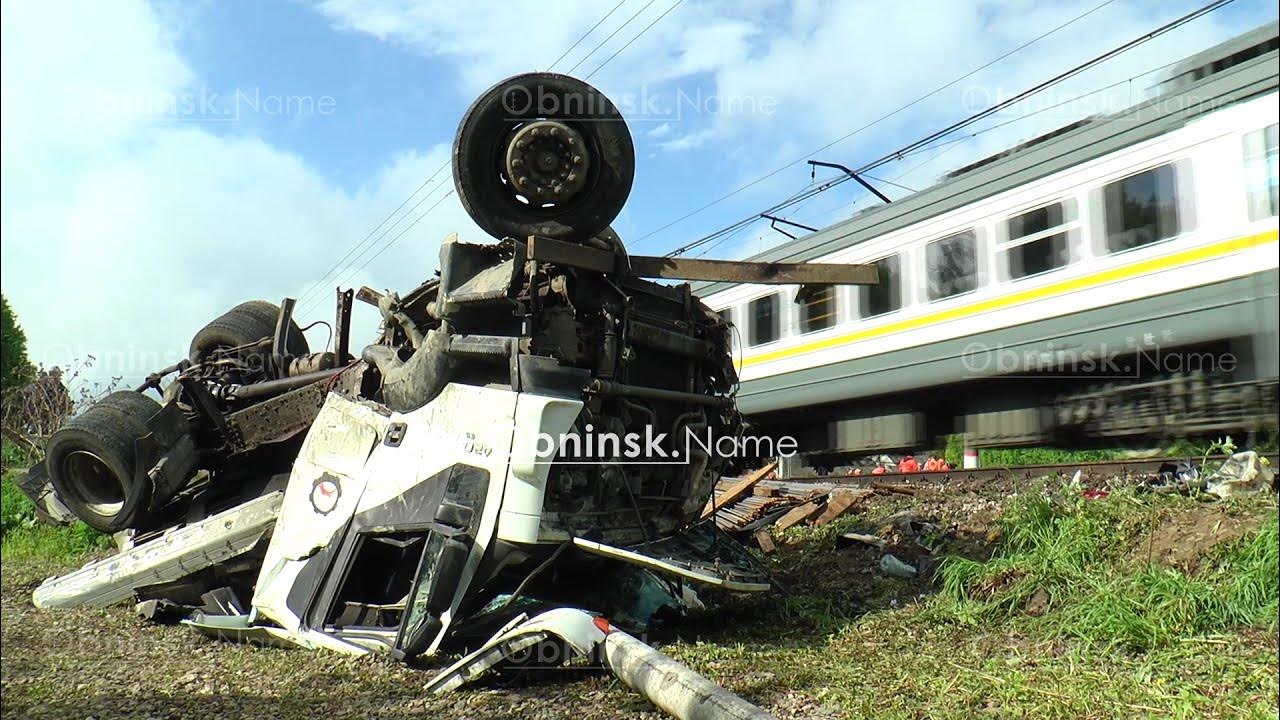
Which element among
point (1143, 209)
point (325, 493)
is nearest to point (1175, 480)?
point (1143, 209)

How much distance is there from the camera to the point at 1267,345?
967 millimetres

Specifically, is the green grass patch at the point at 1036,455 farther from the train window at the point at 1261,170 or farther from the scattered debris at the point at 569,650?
the scattered debris at the point at 569,650

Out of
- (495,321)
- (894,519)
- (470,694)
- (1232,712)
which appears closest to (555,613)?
(470,694)

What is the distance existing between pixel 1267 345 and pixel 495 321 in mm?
5820

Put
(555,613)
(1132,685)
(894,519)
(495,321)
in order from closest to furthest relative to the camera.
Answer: (1132,685), (555,613), (495,321), (894,519)

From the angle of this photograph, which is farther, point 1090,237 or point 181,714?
point 181,714

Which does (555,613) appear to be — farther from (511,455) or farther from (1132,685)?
(1132,685)

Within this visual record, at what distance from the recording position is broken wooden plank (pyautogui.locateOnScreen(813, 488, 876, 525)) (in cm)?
988

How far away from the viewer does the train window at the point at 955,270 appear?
2.89 meters

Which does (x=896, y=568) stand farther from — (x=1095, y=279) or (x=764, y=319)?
(x=1095, y=279)

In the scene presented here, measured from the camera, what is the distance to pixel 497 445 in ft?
19.9

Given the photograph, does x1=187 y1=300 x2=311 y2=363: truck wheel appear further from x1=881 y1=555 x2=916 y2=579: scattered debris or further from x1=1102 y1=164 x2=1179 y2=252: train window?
x1=1102 y1=164 x2=1179 y2=252: train window

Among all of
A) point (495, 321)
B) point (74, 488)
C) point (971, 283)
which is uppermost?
point (495, 321)

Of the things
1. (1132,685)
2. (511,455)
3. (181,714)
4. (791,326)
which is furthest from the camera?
(791,326)
